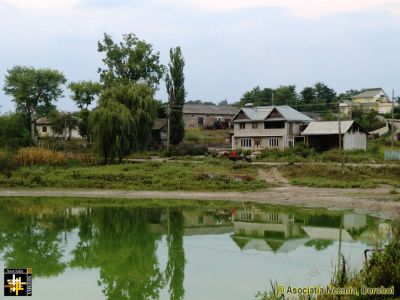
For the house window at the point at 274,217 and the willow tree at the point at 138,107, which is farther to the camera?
the willow tree at the point at 138,107

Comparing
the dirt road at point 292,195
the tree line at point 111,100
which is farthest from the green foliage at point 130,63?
the dirt road at point 292,195

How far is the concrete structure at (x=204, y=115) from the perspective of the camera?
77.4 metres

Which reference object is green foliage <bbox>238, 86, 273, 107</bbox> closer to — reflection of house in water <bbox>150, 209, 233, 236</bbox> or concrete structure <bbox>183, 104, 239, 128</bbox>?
concrete structure <bbox>183, 104, 239, 128</bbox>

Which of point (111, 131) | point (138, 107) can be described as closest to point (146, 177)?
point (111, 131)

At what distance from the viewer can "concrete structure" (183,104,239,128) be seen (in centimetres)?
7744

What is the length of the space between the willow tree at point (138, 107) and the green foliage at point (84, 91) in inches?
612

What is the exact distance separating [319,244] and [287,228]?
13.4 feet

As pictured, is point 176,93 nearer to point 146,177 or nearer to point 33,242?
point 146,177

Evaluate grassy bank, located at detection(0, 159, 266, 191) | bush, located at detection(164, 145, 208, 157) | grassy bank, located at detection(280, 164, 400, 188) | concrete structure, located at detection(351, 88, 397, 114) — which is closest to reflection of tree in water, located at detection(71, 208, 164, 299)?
grassy bank, located at detection(0, 159, 266, 191)

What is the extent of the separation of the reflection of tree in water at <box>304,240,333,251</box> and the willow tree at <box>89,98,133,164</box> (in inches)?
1098

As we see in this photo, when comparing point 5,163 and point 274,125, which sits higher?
point 274,125

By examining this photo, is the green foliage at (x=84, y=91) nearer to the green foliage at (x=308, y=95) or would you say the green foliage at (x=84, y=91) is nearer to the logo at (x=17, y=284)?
the green foliage at (x=308, y=95)

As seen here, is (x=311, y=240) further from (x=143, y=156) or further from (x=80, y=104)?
(x=80, y=104)

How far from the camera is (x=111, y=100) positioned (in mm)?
48062
